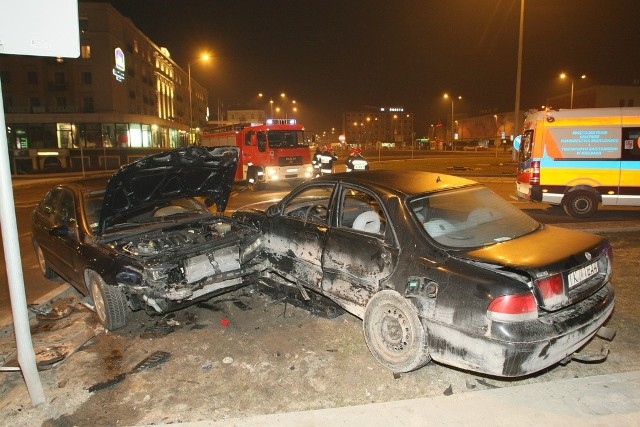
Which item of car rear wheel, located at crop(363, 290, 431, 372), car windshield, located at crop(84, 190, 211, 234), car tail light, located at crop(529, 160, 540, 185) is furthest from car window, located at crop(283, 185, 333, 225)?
car tail light, located at crop(529, 160, 540, 185)

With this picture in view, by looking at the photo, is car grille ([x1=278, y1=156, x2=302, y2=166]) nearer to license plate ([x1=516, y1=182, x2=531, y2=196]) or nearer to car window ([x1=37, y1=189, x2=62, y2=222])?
license plate ([x1=516, y1=182, x2=531, y2=196])

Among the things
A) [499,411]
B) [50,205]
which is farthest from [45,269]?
[499,411]

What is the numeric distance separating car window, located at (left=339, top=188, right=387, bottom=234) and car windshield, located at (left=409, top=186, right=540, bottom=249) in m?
0.43

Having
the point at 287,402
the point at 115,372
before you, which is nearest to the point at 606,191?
the point at 287,402

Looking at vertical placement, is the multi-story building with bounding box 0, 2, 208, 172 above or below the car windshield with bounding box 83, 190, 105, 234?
above

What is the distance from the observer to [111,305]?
191 inches

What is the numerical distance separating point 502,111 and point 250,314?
355 feet

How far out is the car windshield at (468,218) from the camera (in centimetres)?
390

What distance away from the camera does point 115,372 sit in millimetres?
4055

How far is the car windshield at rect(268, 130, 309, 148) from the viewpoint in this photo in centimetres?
1869

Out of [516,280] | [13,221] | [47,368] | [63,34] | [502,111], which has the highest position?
[502,111]

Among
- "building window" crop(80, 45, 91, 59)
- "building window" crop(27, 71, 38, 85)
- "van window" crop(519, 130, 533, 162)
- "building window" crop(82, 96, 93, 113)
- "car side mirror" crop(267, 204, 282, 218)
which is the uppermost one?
"building window" crop(80, 45, 91, 59)

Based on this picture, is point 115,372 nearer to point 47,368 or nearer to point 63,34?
point 47,368

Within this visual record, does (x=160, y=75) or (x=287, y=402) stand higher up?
(x=160, y=75)
